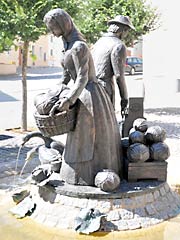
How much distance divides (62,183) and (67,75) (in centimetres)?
125

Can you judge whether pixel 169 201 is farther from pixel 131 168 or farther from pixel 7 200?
pixel 7 200

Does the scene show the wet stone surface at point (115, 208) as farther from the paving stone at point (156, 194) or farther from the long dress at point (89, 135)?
the long dress at point (89, 135)

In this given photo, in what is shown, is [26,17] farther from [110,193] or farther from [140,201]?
[140,201]

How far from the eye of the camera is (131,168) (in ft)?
16.1

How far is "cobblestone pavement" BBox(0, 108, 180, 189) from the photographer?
6355 millimetres

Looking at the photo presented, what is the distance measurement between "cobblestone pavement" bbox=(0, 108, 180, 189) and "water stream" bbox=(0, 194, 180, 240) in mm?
1426

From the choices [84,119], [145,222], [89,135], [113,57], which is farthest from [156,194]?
[113,57]

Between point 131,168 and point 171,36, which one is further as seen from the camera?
point 171,36

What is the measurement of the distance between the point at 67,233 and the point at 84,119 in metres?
1.21

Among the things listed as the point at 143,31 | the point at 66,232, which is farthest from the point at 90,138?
the point at 143,31

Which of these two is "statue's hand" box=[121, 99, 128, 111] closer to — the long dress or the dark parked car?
the long dress

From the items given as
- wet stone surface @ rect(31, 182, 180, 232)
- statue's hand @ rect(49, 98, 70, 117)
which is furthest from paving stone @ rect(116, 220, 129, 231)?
statue's hand @ rect(49, 98, 70, 117)

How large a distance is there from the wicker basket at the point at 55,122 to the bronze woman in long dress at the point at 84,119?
0.58 feet

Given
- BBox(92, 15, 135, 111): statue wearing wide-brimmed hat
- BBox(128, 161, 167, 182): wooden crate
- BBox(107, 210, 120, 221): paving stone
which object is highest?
BBox(92, 15, 135, 111): statue wearing wide-brimmed hat
